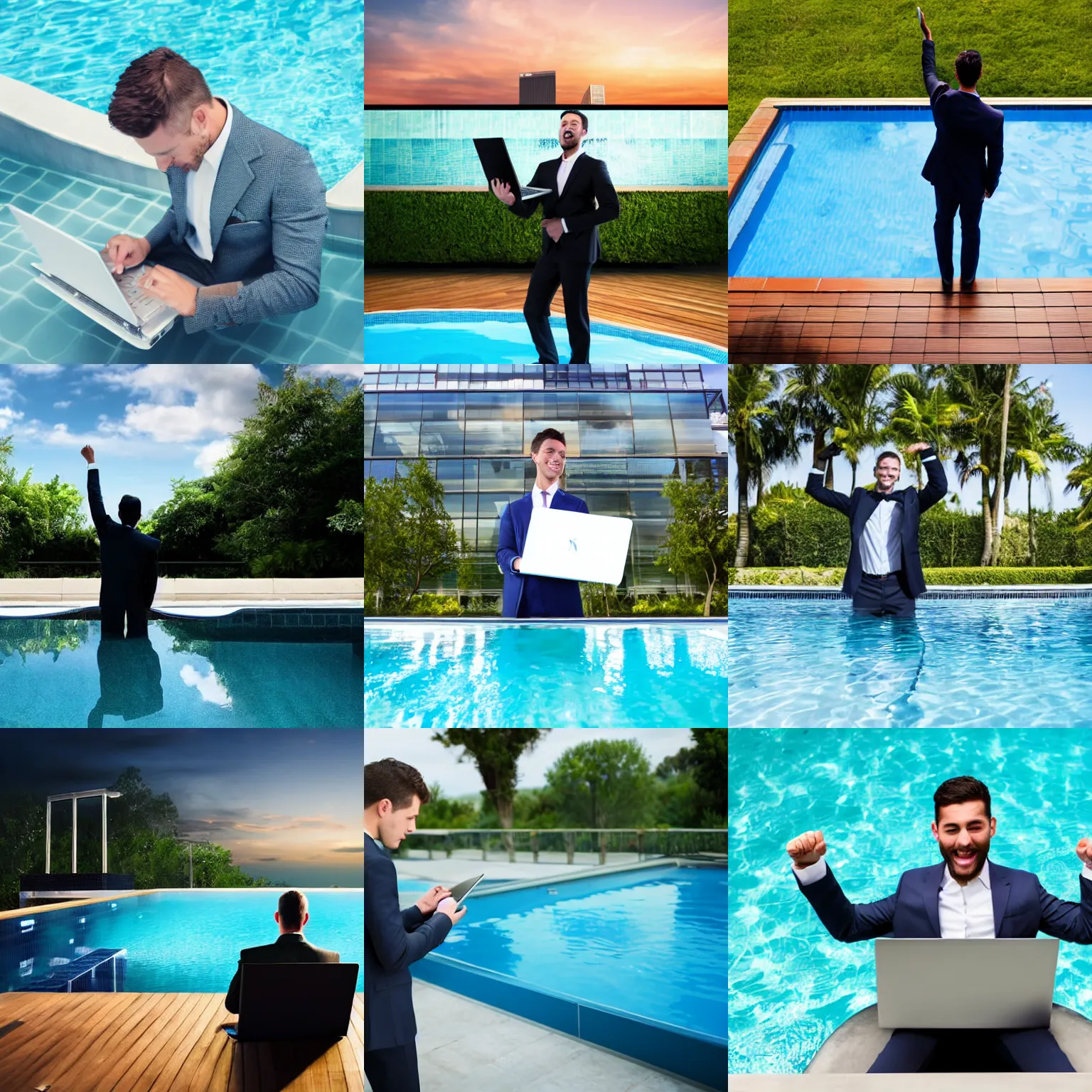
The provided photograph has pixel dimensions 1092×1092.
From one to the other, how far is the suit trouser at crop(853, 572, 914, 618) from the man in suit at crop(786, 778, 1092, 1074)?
0.80 metres

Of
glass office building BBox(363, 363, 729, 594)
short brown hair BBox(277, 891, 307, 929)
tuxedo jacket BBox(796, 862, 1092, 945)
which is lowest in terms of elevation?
short brown hair BBox(277, 891, 307, 929)

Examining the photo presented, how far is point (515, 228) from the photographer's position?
4.77 metres

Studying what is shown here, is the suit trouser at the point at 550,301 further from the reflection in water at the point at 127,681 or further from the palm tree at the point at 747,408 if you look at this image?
the reflection in water at the point at 127,681

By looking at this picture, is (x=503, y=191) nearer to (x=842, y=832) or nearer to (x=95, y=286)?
(x=95, y=286)

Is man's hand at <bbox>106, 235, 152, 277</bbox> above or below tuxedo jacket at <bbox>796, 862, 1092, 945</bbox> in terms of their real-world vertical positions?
above

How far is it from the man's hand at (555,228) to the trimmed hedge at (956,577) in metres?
1.68

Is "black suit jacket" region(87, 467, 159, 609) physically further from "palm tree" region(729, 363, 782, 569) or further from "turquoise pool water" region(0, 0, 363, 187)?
"palm tree" region(729, 363, 782, 569)

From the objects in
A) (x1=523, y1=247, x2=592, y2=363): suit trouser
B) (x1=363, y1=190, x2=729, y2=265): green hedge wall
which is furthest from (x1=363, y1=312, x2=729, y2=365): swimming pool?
(x1=363, y1=190, x2=729, y2=265): green hedge wall

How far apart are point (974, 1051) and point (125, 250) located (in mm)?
4739

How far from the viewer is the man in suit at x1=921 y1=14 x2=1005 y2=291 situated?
4680 millimetres

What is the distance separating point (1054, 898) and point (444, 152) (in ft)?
13.0

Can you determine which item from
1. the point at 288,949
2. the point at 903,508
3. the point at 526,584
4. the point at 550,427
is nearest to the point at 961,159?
the point at 903,508

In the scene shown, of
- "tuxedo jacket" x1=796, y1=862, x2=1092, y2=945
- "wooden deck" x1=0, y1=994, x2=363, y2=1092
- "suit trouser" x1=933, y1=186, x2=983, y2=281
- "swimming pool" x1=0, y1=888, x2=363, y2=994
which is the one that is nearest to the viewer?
"tuxedo jacket" x1=796, y1=862, x2=1092, y2=945

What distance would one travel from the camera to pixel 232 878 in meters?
4.56
